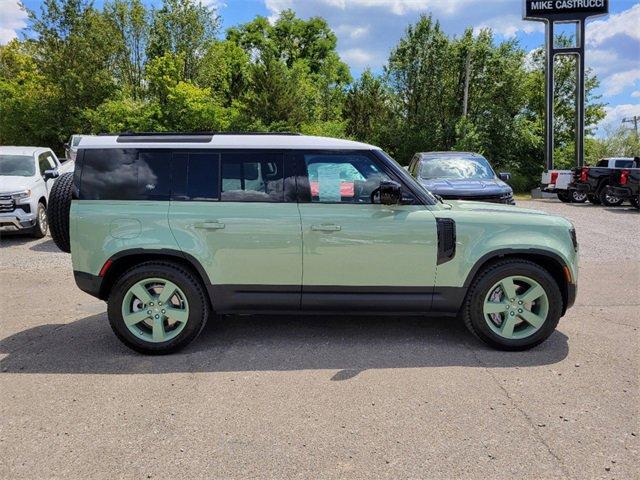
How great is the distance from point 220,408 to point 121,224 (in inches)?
70.4

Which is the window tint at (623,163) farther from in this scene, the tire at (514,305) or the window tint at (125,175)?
the window tint at (125,175)

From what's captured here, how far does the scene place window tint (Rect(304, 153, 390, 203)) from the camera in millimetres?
4340

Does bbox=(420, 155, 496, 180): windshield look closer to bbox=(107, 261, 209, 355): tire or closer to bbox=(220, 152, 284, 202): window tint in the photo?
bbox=(220, 152, 284, 202): window tint

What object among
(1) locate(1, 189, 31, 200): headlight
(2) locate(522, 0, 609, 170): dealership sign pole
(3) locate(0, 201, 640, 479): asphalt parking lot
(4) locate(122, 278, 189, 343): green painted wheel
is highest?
Result: (2) locate(522, 0, 609, 170): dealership sign pole

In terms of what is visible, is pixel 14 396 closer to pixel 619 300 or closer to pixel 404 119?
pixel 619 300

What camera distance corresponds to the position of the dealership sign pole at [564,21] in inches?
884

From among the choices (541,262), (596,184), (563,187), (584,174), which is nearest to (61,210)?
(541,262)

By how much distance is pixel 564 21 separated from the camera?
2308 cm

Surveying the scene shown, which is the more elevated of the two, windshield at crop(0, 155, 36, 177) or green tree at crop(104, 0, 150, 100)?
green tree at crop(104, 0, 150, 100)

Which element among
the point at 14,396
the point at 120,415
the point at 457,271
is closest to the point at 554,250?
the point at 457,271

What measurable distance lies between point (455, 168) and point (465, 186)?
1.56 m

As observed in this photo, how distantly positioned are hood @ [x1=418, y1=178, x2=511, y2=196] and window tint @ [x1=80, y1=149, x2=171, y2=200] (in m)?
5.38

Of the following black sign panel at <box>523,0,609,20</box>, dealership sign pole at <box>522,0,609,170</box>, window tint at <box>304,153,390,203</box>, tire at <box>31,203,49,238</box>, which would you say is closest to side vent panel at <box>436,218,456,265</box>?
window tint at <box>304,153,390,203</box>

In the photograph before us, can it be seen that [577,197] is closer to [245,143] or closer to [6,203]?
[245,143]
